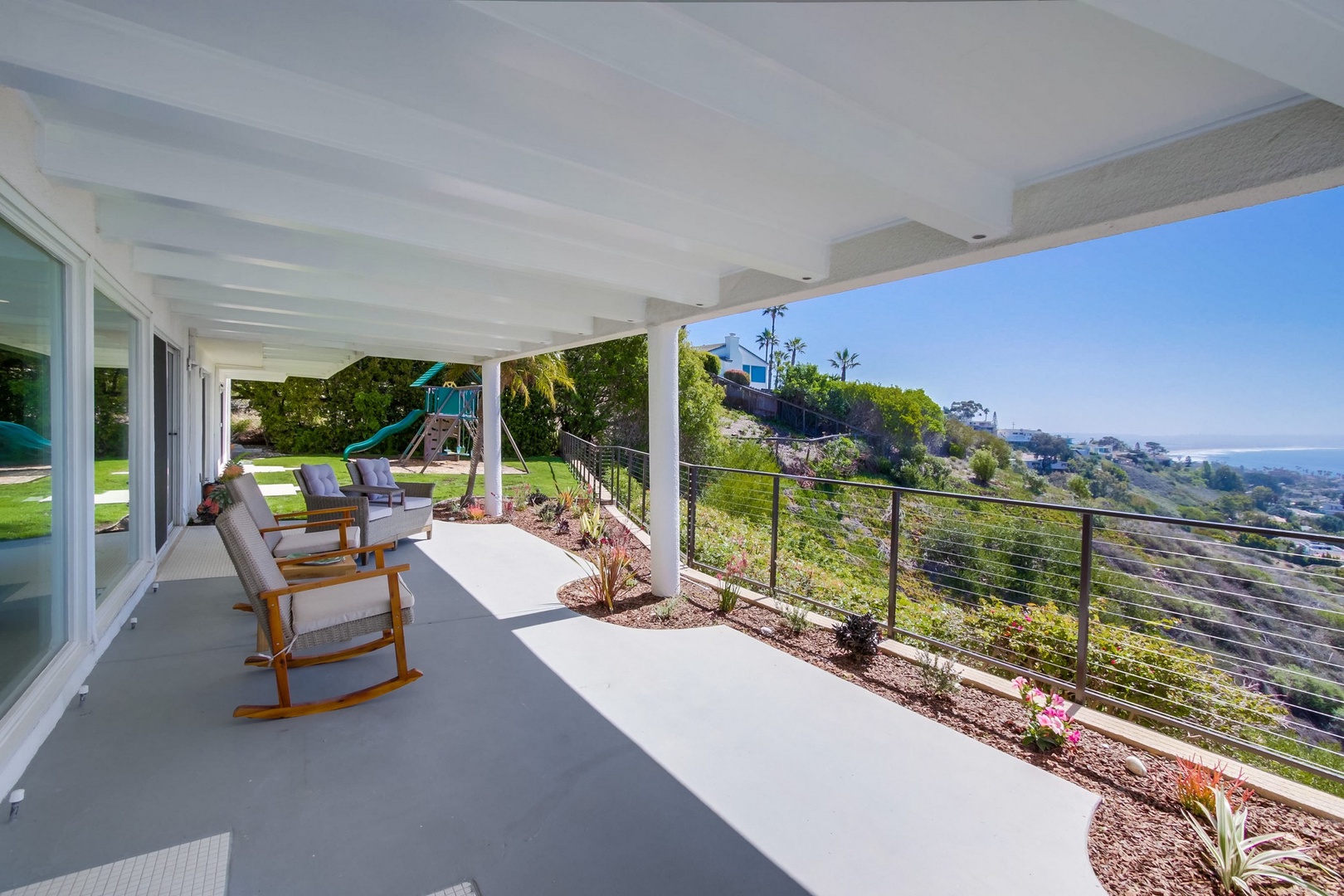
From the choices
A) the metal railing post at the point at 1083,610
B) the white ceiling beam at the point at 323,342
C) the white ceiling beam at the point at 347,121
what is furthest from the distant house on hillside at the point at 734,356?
the white ceiling beam at the point at 347,121

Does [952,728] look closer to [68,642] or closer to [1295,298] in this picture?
[68,642]

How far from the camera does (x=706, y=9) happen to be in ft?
5.38

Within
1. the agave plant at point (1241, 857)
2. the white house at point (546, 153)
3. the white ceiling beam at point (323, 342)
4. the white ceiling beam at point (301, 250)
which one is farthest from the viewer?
the white ceiling beam at point (323, 342)

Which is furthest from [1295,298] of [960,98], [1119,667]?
[960,98]

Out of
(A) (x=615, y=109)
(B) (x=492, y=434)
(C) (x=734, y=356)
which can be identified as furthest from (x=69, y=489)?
(C) (x=734, y=356)

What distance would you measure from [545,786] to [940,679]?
2.22 metres

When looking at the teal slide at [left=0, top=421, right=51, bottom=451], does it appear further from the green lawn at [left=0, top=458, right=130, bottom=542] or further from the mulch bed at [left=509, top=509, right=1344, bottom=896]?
the mulch bed at [left=509, top=509, right=1344, bottom=896]

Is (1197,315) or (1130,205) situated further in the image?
(1197,315)

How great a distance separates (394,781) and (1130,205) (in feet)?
12.2

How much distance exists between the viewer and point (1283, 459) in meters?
20.3

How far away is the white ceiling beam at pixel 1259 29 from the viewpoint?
131cm

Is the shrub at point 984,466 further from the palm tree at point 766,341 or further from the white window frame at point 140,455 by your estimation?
the palm tree at point 766,341

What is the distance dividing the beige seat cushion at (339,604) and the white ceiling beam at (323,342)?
4168 mm

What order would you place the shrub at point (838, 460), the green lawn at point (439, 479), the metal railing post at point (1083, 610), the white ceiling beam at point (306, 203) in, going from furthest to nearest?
the shrub at point (838, 460) → the green lawn at point (439, 479) → the metal railing post at point (1083, 610) → the white ceiling beam at point (306, 203)
